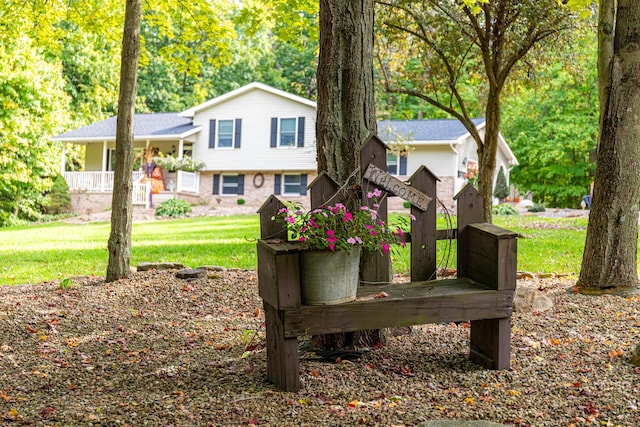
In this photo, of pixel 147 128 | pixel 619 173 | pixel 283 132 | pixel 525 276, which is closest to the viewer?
pixel 619 173

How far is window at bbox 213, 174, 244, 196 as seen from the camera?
28.2 meters

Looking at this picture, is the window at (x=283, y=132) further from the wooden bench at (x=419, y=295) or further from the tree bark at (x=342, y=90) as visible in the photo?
the wooden bench at (x=419, y=295)

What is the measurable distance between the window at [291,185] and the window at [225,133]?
9.68ft

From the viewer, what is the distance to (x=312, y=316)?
3.34 meters

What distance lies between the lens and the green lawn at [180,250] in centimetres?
895

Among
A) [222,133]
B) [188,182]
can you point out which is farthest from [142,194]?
[222,133]

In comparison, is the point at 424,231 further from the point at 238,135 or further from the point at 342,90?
the point at 238,135

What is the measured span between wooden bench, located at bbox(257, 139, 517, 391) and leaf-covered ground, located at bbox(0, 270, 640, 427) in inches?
7.4

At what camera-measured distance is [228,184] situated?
28328 mm

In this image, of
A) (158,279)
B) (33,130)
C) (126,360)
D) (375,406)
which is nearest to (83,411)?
(126,360)

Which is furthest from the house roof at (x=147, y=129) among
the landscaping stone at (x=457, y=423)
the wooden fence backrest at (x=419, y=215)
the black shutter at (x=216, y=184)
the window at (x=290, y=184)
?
the landscaping stone at (x=457, y=423)

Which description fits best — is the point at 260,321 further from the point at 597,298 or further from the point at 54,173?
the point at 54,173

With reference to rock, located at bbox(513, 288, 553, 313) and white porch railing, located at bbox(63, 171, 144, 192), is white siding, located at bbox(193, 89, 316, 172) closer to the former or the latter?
white porch railing, located at bbox(63, 171, 144, 192)

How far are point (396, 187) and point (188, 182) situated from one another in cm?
2368
